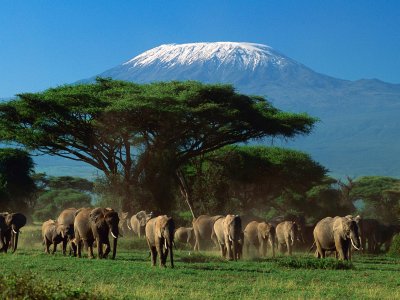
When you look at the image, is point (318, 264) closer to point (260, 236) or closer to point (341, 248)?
point (341, 248)

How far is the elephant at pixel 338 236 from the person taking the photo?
25.9 m

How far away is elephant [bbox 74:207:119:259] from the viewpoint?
25.5 meters

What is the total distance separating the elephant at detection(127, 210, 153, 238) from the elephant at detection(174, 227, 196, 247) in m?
1.84

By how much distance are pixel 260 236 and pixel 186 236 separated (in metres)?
7.89

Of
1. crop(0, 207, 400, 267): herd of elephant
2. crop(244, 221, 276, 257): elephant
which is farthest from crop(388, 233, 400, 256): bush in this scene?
crop(244, 221, 276, 257): elephant

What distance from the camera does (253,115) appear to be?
45406mm

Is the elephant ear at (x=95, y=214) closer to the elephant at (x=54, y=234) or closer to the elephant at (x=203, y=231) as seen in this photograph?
the elephant at (x=54, y=234)

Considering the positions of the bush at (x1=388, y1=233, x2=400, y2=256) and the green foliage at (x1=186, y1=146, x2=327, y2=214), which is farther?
the green foliage at (x1=186, y1=146, x2=327, y2=214)

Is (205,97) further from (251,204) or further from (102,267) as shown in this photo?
(102,267)

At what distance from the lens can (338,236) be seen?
26.8m

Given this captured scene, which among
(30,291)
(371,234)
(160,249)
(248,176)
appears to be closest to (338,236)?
(160,249)

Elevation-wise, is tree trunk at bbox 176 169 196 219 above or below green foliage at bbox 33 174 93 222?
below

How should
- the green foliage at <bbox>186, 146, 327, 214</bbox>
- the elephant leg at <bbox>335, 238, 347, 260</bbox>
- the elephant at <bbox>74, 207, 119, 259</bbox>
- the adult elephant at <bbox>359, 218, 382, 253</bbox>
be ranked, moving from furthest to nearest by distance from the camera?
the green foliage at <bbox>186, 146, 327, 214</bbox> → the adult elephant at <bbox>359, 218, 382, 253</bbox> → the elephant leg at <bbox>335, 238, 347, 260</bbox> → the elephant at <bbox>74, 207, 119, 259</bbox>

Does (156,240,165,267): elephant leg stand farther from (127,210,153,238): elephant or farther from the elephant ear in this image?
(127,210,153,238): elephant
